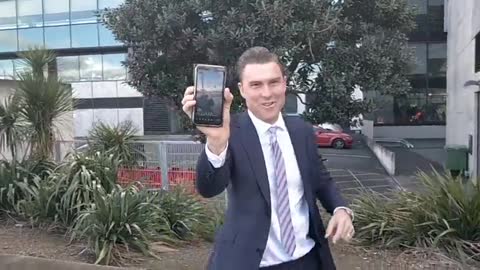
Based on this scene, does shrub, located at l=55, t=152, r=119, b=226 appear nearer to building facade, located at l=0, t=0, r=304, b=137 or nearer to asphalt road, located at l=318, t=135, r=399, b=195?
asphalt road, located at l=318, t=135, r=399, b=195

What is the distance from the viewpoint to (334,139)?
28.4m

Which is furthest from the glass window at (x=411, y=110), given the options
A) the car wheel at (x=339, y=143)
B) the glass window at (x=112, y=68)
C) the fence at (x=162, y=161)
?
the fence at (x=162, y=161)

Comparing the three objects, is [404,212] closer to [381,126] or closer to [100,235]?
[100,235]

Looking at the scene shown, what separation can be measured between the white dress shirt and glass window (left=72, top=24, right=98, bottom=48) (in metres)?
31.6

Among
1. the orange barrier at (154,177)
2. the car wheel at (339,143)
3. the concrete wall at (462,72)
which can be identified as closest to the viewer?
the orange barrier at (154,177)

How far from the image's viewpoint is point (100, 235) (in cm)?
570

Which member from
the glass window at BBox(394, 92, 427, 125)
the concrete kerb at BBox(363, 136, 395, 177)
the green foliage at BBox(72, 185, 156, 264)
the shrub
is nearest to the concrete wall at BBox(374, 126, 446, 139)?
the glass window at BBox(394, 92, 427, 125)

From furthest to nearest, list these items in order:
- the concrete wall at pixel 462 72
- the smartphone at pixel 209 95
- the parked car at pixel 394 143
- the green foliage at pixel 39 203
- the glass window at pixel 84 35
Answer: the glass window at pixel 84 35
the parked car at pixel 394 143
the concrete wall at pixel 462 72
the green foliage at pixel 39 203
the smartphone at pixel 209 95

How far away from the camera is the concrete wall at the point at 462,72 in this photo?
48.7 feet

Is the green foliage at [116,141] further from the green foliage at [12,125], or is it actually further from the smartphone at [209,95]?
the smartphone at [209,95]

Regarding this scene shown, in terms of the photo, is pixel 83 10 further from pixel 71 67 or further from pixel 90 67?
pixel 71 67

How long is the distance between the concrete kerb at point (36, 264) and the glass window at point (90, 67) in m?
29.0

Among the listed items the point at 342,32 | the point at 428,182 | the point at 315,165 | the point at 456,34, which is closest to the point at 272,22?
the point at 342,32

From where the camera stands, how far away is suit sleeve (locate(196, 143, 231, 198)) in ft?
7.38
